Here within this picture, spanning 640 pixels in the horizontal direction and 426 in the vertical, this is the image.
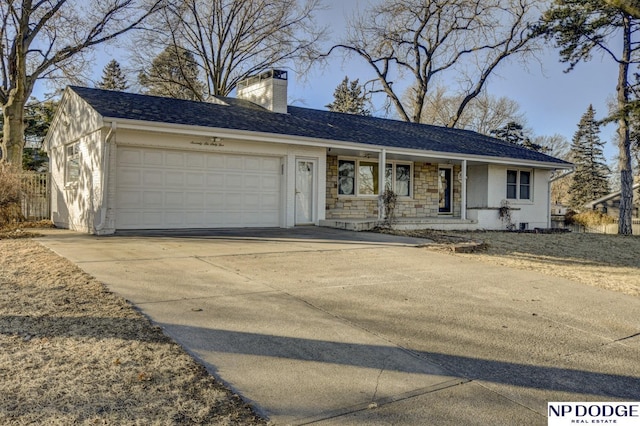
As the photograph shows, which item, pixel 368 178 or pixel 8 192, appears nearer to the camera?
pixel 8 192

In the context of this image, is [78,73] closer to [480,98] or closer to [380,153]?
[380,153]

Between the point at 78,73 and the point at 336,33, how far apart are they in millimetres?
15872

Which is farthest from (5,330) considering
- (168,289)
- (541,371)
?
(541,371)

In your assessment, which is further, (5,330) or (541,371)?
(5,330)

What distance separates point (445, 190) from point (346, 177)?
5041 mm

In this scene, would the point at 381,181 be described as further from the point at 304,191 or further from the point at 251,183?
the point at 251,183

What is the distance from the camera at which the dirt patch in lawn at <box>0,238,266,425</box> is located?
101 inches

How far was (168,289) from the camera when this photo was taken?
535 centimetres

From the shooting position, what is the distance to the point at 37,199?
49.8ft

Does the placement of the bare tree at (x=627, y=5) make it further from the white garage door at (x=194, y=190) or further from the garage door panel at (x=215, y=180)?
the garage door panel at (x=215, y=180)

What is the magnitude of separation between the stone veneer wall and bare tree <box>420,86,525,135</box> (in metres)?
23.0

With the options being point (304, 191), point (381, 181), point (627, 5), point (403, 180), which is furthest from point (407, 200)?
point (627, 5)

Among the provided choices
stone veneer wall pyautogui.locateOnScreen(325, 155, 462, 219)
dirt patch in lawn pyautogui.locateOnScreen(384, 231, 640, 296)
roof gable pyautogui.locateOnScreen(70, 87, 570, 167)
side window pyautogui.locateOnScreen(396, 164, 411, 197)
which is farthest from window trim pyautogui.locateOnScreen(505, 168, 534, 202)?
dirt patch in lawn pyautogui.locateOnScreen(384, 231, 640, 296)

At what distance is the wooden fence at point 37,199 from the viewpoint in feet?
48.4
